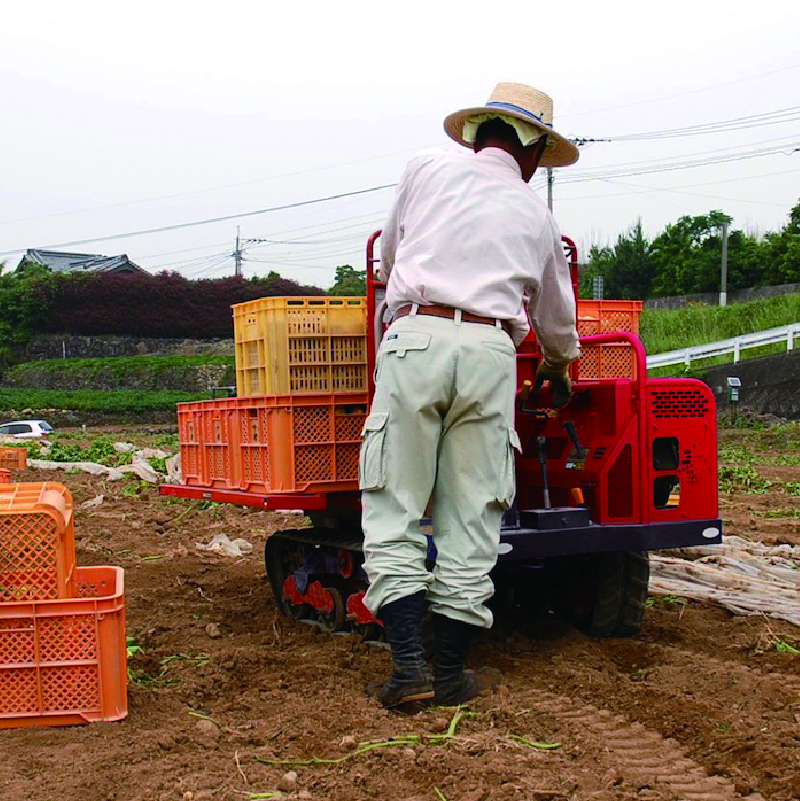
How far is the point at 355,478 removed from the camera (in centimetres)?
557

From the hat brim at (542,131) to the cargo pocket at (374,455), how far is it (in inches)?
51.7

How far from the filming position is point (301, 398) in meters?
5.47

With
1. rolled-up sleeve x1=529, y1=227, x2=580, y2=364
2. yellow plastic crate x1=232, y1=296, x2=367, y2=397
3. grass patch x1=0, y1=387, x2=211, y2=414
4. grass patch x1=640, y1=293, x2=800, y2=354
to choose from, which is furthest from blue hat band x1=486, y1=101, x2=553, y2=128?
grass patch x1=0, y1=387, x2=211, y2=414

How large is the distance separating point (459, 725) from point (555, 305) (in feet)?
5.82

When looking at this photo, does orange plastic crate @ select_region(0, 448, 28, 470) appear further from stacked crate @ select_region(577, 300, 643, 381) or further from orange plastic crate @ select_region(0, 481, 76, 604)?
orange plastic crate @ select_region(0, 481, 76, 604)

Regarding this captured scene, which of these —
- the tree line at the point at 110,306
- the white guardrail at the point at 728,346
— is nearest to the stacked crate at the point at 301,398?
the white guardrail at the point at 728,346

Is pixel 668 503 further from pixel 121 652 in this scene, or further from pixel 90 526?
pixel 90 526

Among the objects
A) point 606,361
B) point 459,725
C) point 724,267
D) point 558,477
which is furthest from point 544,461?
point 724,267

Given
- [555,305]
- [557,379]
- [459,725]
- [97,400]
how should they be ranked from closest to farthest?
[459,725]
[555,305]
[557,379]
[97,400]

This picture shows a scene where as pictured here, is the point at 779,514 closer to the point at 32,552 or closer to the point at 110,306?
the point at 32,552

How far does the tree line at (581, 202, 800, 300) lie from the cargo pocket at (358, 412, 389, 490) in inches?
1486

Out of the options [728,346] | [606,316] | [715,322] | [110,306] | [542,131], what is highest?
[110,306]

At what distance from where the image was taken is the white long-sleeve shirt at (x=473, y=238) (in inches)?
174

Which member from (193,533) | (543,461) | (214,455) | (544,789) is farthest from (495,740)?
(193,533)
